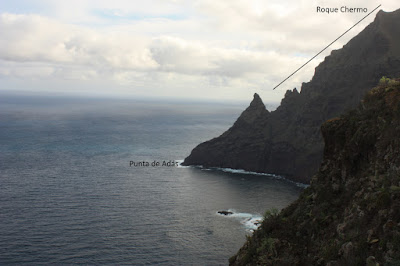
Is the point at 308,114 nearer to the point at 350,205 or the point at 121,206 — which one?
the point at 121,206

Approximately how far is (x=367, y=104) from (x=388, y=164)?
7.44 m

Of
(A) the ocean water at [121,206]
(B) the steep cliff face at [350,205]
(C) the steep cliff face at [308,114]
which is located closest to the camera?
(B) the steep cliff face at [350,205]

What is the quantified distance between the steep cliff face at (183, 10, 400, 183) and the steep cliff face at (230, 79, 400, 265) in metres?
82.7

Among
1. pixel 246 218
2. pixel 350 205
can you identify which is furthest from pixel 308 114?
pixel 350 205

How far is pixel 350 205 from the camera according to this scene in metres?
22.9

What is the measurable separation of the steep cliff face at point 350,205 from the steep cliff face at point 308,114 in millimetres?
82725

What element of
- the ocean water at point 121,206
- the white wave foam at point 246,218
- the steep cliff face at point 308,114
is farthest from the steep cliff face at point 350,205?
the steep cliff face at point 308,114

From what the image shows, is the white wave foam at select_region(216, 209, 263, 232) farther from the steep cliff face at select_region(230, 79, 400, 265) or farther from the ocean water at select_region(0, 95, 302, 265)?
the steep cliff face at select_region(230, 79, 400, 265)

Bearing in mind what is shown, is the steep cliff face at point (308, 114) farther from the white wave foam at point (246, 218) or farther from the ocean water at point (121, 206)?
the white wave foam at point (246, 218)

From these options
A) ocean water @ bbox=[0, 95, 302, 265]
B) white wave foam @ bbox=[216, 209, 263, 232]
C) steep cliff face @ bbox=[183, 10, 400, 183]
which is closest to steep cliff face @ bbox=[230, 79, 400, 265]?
ocean water @ bbox=[0, 95, 302, 265]

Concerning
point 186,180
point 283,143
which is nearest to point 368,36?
point 283,143

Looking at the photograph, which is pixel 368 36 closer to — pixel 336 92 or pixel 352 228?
pixel 336 92

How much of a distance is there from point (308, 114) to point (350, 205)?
340 feet

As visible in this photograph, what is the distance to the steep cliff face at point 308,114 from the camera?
112000 millimetres
